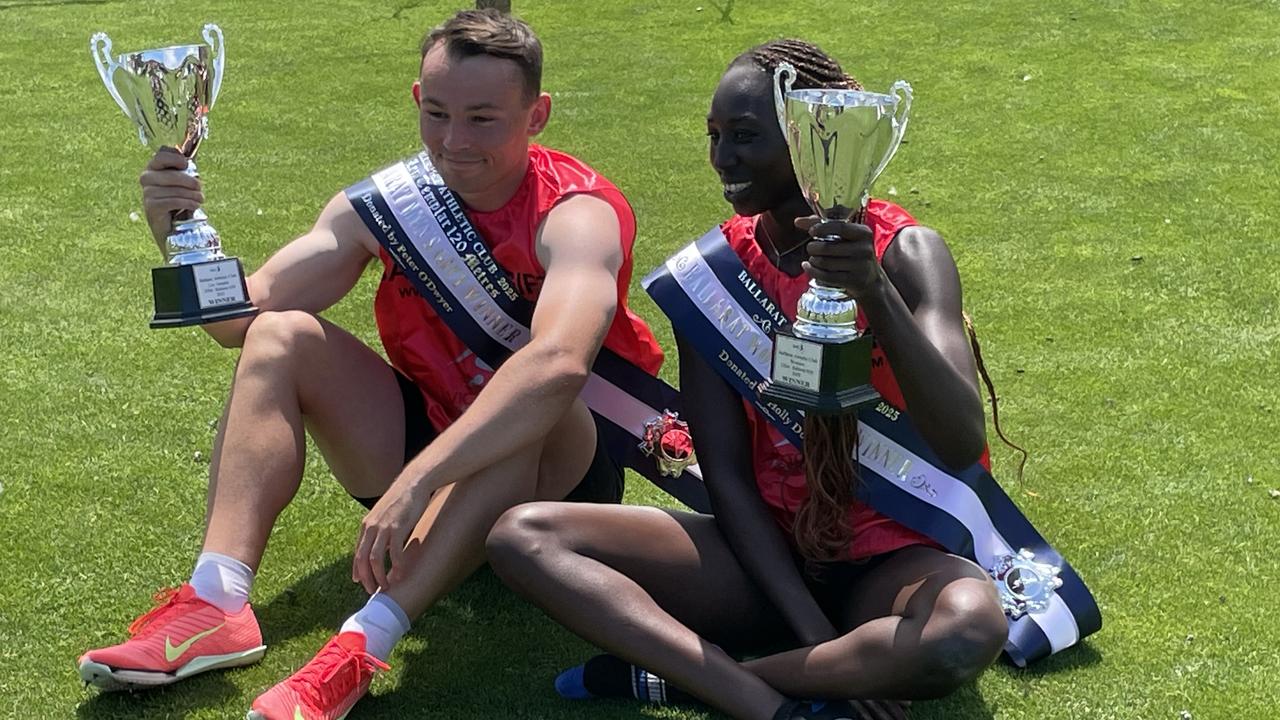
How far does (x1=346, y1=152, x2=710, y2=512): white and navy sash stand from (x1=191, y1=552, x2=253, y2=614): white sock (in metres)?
0.84

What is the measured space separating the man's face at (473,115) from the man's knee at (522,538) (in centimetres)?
90

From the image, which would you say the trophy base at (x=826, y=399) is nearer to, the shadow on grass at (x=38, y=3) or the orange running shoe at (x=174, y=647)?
the orange running shoe at (x=174, y=647)

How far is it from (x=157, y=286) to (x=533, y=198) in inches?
37.0

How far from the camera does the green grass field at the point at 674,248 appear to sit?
12.0 ft

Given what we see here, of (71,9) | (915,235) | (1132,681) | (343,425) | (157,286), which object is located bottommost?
(71,9)

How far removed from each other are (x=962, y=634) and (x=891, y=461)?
516 millimetres

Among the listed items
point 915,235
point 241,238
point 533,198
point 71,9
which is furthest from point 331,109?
point 915,235

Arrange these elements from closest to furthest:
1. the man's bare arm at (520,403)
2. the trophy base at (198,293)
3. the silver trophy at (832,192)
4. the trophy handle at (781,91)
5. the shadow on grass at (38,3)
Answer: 1. the silver trophy at (832,192)
2. the trophy handle at (781,91)
3. the man's bare arm at (520,403)
4. the trophy base at (198,293)
5. the shadow on grass at (38,3)

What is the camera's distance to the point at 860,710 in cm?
317

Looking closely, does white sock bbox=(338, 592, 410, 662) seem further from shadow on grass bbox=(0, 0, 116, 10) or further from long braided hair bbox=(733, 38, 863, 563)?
shadow on grass bbox=(0, 0, 116, 10)

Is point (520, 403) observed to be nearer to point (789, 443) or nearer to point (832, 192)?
point (789, 443)

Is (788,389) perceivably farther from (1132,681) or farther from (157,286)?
(157,286)

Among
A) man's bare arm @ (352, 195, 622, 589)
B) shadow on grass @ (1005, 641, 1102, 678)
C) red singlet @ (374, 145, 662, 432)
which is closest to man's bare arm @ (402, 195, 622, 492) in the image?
man's bare arm @ (352, 195, 622, 589)

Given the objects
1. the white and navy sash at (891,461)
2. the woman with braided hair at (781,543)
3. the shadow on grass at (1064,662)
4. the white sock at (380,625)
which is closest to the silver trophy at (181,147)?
the white sock at (380,625)
